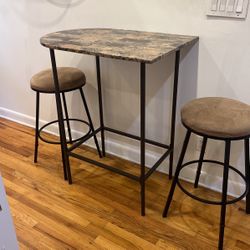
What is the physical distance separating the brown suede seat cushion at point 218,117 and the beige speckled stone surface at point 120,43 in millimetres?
314

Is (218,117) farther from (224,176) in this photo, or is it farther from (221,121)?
(224,176)

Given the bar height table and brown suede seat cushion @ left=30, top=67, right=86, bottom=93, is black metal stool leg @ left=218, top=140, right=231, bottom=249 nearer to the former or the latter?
the bar height table

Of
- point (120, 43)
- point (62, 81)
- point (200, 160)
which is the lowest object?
point (200, 160)

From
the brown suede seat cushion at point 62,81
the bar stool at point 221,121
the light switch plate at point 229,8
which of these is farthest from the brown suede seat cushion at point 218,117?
the brown suede seat cushion at point 62,81

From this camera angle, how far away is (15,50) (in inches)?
99.3

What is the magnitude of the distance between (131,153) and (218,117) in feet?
3.25

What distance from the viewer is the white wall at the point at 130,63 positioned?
63.8 inches

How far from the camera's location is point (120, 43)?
1.55 metres

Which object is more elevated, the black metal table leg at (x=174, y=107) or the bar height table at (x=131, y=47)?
the bar height table at (x=131, y=47)

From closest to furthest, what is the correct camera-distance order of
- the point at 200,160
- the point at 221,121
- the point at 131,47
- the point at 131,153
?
the point at 221,121 → the point at 131,47 → the point at 200,160 → the point at 131,153

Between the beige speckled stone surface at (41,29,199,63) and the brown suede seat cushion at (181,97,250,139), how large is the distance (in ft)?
1.03

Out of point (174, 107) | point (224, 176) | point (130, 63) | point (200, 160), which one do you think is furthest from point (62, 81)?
point (224, 176)

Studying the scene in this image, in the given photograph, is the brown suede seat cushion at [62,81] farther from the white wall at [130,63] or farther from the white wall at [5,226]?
→ the white wall at [5,226]

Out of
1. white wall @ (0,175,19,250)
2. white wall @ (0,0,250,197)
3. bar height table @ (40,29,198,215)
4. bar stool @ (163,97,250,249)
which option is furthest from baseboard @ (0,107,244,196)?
white wall @ (0,175,19,250)
